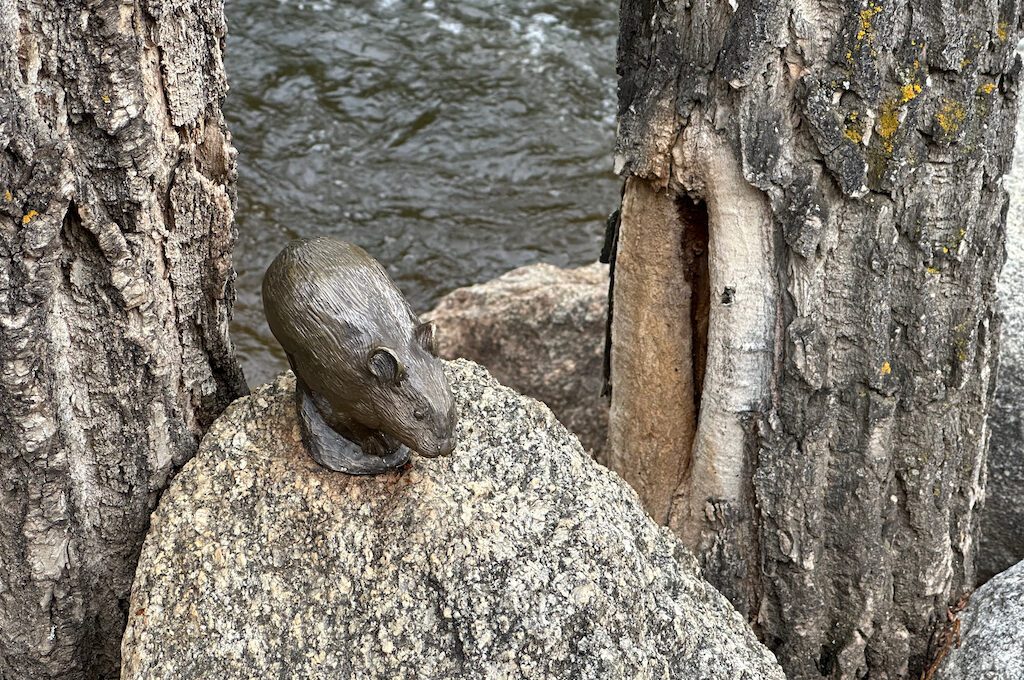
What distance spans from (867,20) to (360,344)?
1.28m

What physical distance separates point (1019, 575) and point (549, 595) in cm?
141

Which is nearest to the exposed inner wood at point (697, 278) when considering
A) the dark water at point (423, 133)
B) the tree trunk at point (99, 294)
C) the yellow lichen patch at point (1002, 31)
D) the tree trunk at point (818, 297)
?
the tree trunk at point (818, 297)

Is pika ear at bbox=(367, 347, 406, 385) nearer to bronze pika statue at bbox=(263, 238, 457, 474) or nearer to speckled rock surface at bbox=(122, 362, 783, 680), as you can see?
bronze pika statue at bbox=(263, 238, 457, 474)

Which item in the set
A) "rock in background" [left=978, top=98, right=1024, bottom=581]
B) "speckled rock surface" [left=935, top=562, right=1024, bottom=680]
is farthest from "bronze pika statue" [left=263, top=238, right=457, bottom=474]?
"rock in background" [left=978, top=98, right=1024, bottom=581]

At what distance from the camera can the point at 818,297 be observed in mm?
2670

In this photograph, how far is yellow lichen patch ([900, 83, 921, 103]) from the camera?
2.48 meters

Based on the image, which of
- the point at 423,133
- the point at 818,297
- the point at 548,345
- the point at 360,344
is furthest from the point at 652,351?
the point at 423,133

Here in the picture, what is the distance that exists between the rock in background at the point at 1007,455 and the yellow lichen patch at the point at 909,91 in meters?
1.06

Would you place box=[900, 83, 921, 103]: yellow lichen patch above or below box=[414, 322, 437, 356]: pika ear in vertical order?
above

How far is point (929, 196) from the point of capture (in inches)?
101

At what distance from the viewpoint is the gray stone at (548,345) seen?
14.1 feet

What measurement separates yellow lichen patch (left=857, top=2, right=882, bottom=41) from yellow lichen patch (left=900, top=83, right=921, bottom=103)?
0.44ft

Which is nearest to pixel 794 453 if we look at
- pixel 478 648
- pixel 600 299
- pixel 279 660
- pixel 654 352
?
pixel 654 352

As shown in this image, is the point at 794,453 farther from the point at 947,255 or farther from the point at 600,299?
the point at 600,299
